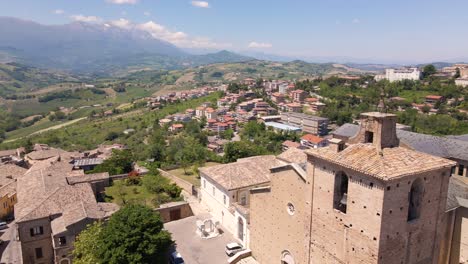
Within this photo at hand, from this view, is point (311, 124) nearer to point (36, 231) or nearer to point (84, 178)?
point (84, 178)

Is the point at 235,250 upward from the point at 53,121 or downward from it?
upward

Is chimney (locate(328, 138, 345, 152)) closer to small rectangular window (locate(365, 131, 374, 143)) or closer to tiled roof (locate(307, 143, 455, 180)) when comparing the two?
tiled roof (locate(307, 143, 455, 180))

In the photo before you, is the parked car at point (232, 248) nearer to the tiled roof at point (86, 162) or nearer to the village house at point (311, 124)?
the tiled roof at point (86, 162)

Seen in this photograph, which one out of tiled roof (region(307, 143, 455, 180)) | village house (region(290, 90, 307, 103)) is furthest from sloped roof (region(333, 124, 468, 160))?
village house (region(290, 90, 307, 103))

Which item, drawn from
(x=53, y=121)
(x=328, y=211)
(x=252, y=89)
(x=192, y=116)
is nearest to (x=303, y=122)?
(x=192, y=116)

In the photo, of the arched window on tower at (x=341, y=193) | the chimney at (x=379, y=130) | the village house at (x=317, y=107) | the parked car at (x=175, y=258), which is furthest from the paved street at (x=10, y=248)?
the village house at (x=317, y=107)

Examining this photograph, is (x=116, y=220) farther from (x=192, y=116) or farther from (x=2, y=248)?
(x=192, y=116)

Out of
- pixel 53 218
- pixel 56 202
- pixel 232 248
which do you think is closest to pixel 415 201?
pixel 232 248
